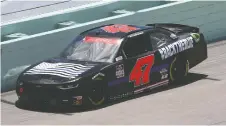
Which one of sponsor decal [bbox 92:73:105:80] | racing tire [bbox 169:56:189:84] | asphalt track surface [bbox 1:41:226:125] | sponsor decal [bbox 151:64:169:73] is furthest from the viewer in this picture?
racing tire [bbox 169:56:189:84]

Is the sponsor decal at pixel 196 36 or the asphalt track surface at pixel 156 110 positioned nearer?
the asphalt track surface at pixel 156 110

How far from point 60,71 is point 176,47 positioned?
2.70 metres

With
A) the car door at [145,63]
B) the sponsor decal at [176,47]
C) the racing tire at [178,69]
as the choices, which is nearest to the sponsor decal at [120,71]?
the car door at [145,63]

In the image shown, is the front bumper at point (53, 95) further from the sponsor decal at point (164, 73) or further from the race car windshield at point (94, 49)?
the sponsor decal at point (164, 73)

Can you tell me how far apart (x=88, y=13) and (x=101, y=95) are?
516 cm

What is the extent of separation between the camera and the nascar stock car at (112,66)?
453 inches

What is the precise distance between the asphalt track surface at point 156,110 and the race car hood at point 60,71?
2.03 feet

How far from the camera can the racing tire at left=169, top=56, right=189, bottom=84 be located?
1307 centimetres

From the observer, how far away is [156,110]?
11555mm

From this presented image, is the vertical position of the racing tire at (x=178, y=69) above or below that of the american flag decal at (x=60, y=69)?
below

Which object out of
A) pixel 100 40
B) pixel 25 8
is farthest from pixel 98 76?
pixel 25 8

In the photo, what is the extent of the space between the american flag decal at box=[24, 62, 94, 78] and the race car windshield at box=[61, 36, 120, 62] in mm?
472

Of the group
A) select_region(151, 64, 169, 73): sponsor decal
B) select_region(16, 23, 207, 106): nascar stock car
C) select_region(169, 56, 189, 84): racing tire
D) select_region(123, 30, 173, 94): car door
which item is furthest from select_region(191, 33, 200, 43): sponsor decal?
select_region(151, 64, 169, 73): sponsor decal

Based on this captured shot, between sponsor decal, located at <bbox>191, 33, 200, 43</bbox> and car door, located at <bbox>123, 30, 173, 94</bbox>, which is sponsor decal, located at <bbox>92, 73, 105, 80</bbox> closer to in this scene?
car door, located at <bbox>123, 30, 173, 94</bbox>
